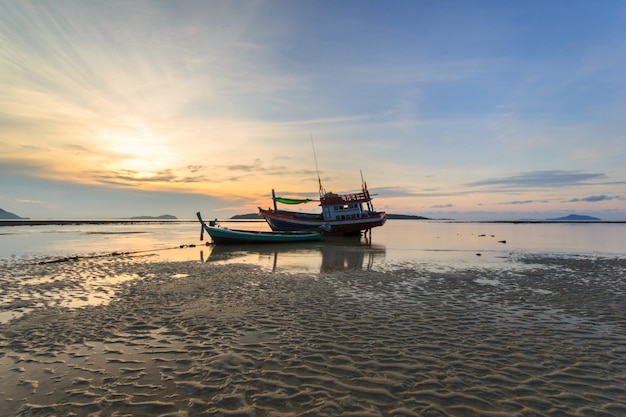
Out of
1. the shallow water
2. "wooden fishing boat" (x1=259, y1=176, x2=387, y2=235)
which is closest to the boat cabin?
"wooden fishing boat" (x1=259, y1=176, x2=387, y2=235)

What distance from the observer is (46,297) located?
11.4 m

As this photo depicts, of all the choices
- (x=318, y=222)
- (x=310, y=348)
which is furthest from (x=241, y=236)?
(x=310, y=348)

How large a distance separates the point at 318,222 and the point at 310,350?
131 feet

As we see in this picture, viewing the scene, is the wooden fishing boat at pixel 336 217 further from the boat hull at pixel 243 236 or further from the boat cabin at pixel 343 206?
the boat hull at pixel 243 236

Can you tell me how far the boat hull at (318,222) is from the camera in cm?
4641

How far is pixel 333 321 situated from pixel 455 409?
4.47 m

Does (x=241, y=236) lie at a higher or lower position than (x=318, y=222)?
lower

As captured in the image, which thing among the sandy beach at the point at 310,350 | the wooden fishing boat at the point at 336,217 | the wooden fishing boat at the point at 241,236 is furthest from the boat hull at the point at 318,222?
the sandy beach at the point at 310,350

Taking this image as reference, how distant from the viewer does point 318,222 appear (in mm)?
46781

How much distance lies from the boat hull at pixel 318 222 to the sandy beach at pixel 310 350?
32474mm

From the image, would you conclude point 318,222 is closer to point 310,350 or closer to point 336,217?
point 336,217

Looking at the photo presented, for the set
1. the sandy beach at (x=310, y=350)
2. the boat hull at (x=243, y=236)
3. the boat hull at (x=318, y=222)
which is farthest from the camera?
the boat hull at (x=318, y=222)

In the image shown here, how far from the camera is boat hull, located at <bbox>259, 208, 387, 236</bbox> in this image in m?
46.4

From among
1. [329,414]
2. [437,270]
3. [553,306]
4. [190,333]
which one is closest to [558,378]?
[329,414]
